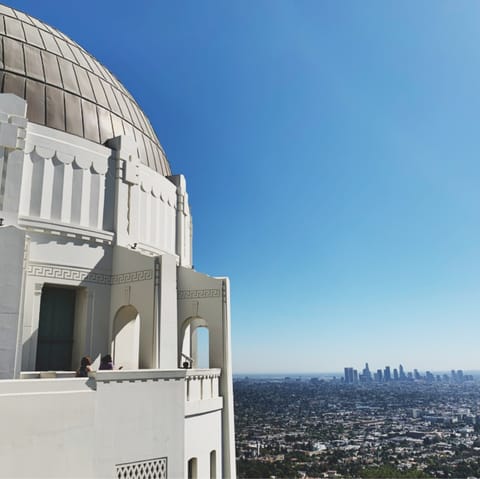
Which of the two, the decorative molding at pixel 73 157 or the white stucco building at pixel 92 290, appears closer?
the white stucco building at pixel 92 290

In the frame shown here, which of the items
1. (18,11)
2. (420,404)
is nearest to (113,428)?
(18,11)

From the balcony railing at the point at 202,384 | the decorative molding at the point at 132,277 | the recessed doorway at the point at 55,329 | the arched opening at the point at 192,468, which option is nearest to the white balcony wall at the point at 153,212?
the decorative molding at the point at 132,277

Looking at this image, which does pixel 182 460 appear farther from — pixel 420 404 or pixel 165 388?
pixel 420 404

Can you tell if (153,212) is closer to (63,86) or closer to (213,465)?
(63,86)

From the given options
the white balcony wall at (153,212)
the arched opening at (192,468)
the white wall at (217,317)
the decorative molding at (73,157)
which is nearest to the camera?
the arched opening at (192,468)

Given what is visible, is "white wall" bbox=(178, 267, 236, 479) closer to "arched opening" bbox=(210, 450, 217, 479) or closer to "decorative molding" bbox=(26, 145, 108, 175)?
"arched opening" bbox=(210, 450, 217, 479)

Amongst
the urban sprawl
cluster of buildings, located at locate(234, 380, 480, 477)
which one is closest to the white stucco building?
the urban sprawl

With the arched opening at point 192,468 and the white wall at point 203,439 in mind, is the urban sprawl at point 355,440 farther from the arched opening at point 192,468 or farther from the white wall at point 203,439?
the arched opening at point 192,468
